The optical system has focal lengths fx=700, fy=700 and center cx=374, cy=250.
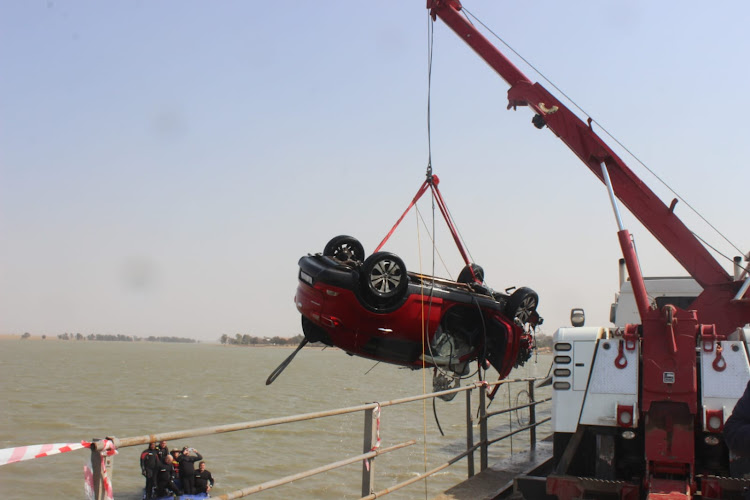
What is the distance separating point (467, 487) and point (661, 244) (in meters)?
4.99

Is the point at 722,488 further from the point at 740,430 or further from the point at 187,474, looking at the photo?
the point at 187,474

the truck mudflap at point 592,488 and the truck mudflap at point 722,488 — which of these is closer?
the truck mudflap at point 722,488

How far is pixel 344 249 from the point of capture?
34.7 feet

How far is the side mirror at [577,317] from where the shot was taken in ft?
22.0

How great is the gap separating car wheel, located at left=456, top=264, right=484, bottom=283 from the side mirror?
4.41 meters

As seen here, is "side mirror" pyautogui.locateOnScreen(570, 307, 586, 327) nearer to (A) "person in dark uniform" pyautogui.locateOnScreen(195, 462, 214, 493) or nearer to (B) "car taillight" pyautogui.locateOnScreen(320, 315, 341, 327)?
(B) "car taillight" pyautogui.locateOnScreen(320, 315, 341, 327)

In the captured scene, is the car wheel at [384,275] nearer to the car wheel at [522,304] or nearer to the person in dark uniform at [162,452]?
the car wheel at [522,304]

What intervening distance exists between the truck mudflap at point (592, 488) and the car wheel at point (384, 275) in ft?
13.2

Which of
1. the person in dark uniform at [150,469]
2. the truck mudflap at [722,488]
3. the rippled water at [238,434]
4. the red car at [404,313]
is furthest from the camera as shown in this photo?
the rippled water at [238,434]

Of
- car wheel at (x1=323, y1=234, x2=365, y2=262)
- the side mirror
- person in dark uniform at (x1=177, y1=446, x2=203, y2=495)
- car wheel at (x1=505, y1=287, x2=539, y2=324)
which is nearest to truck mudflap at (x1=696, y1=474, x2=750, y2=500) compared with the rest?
the side mirror

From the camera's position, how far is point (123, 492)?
14.4 meters

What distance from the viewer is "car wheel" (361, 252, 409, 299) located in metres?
8.94

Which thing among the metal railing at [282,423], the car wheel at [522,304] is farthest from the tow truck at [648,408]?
the car wheel at [522,304]

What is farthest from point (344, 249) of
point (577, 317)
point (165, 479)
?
point (165, 479)
